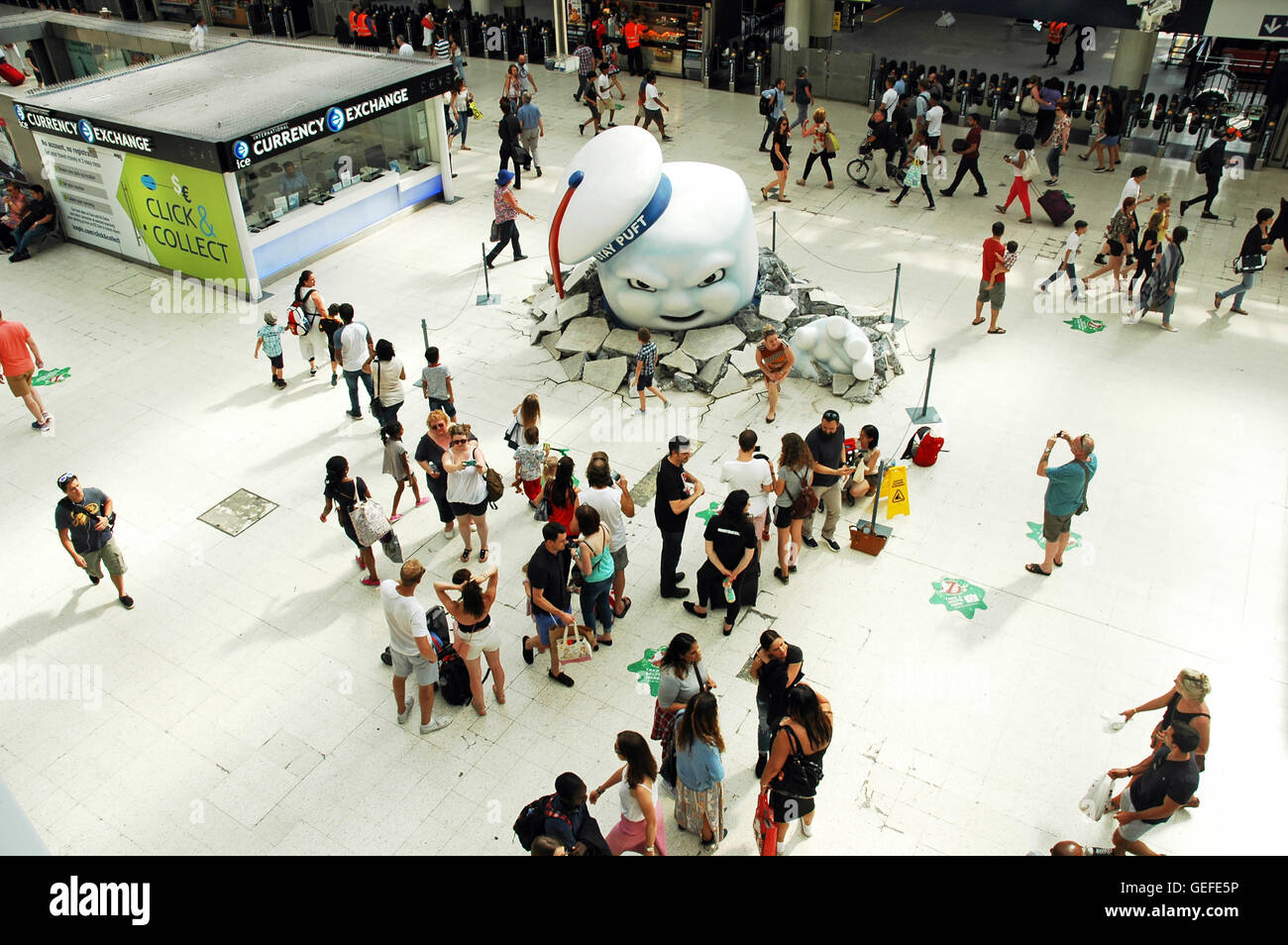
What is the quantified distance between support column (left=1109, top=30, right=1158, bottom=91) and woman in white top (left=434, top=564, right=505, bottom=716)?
17383mm

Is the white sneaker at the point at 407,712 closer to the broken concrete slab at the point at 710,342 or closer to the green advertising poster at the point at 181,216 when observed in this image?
the broken concrete slab at the point at 710,342

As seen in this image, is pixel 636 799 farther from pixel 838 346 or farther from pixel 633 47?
pixel 633 47

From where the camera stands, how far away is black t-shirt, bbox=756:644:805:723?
5895mm

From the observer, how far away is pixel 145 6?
3086cm

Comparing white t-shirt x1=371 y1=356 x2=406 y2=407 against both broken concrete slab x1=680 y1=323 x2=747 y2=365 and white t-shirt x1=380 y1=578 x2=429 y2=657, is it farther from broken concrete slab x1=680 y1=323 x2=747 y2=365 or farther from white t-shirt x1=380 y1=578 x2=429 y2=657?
white t-shirt x1=380 y1=578 x2=429 y2=657

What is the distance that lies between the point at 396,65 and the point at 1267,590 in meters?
14.4

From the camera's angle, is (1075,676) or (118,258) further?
(118,258)

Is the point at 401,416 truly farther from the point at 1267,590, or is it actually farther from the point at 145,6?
the point at 145,6

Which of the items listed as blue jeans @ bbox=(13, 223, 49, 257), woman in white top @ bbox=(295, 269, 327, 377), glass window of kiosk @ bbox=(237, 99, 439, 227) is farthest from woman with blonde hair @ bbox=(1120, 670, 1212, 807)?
blue jeans @ bbox=(13, 223, 49, 257)

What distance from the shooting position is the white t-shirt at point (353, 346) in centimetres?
1008
